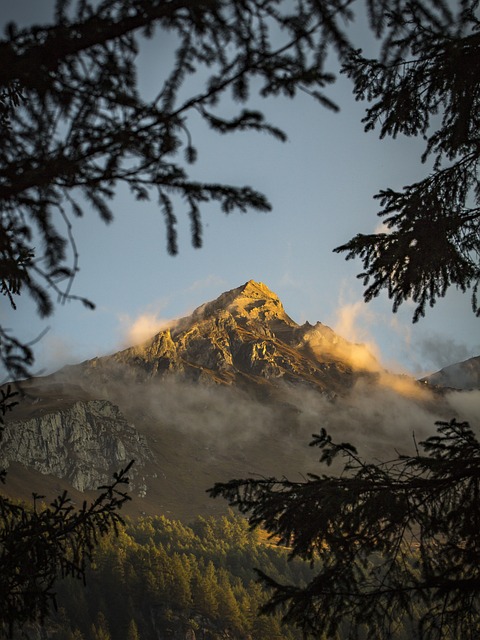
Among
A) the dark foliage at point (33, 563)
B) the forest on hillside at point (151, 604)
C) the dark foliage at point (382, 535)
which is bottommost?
the forest on hillside at point (151, 604)

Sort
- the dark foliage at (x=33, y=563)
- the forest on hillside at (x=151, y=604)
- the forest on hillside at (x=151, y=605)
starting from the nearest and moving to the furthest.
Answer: the dark foliage at (x=33, y=563) < the forest on hillside at (x=151, y=605) < the forest on hillside at (x=151, y=604)

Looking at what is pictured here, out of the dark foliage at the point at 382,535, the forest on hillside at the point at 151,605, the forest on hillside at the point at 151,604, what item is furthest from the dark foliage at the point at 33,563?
the forest on hillside at the point at 151,605

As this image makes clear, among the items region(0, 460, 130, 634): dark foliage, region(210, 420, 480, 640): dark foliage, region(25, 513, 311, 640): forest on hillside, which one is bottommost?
region(25, 513, 311, 640): forest on hillside

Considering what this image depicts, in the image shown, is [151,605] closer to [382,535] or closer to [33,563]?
[33,563]

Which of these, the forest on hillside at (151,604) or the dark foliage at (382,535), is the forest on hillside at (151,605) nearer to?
the forest on hillside at (151,604)

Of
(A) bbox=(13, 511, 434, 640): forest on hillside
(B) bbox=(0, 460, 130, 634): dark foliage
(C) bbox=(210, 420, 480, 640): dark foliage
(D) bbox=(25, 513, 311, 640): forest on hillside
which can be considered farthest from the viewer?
(D) bbox=(25, 513, 311, 640): forest on hillside

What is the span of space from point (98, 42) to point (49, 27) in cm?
27

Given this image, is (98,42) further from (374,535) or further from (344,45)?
(374,535)

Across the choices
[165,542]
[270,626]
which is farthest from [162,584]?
[165,542]

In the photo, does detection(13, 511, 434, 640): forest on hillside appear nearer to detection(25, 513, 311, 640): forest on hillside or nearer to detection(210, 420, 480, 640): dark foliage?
detection(25, 513, 311, 640): forest on hillside

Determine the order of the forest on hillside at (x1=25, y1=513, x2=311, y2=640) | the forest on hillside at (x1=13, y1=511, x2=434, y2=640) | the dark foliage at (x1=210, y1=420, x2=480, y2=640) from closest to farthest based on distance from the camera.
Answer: the dark foliage at (x1=210, y1=420, x2=480, y2=640)
the forest on hillside at (x1=13, y1=511, x2=434, y2=640)
the forest on hillside at (x1=25, y1=513, x2=311, y2=640)

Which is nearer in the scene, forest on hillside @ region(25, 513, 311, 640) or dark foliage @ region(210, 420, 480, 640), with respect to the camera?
dark foliage @ region(210, 420, 480, 640)

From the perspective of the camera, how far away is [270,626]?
7194 centimetres

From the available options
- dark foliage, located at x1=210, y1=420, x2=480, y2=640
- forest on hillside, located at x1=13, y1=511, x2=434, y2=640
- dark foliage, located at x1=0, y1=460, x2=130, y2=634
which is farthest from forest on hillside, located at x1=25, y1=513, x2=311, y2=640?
dark foliage, located at x1=210, y1=420, x2=480, y2=640
